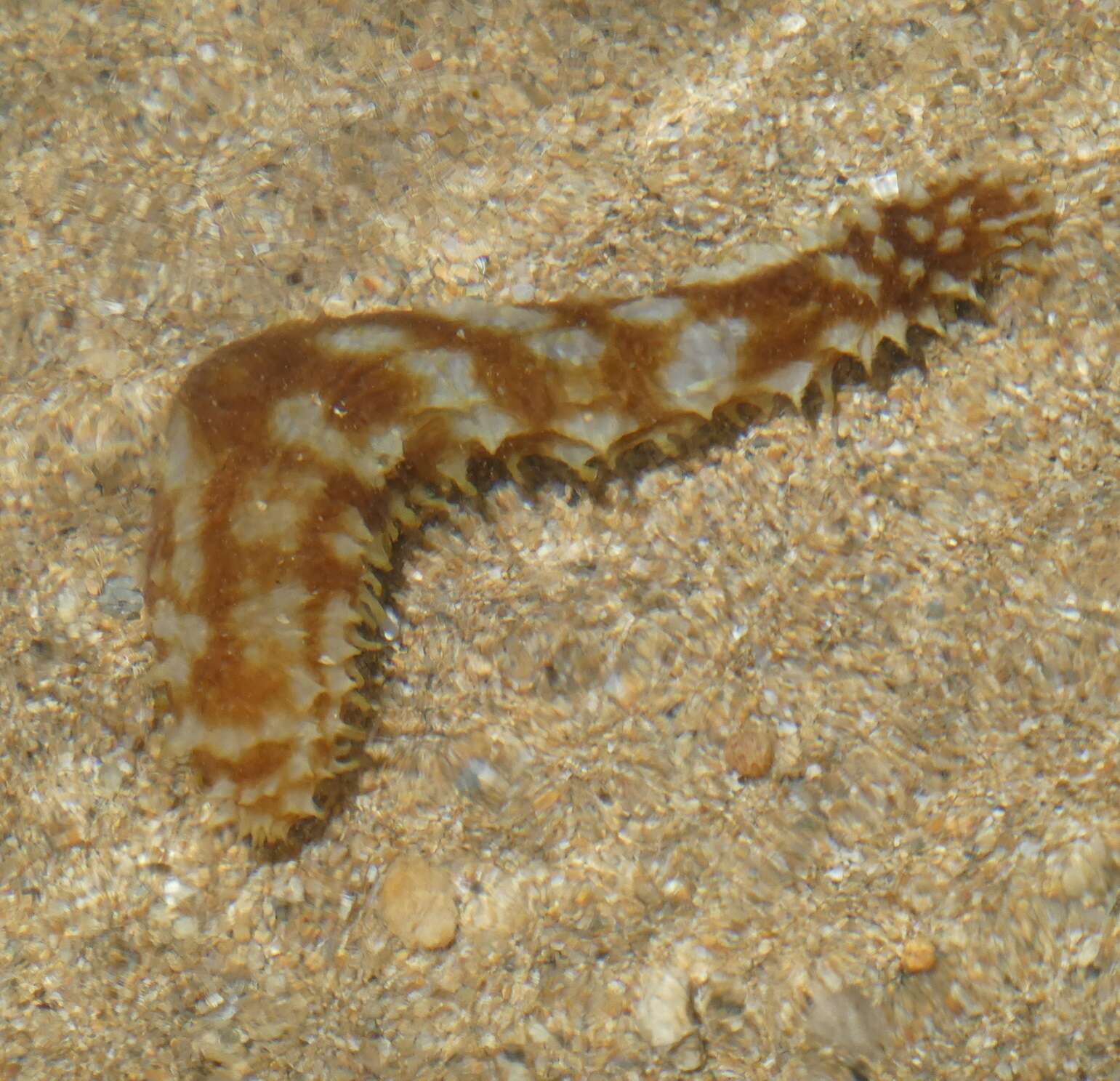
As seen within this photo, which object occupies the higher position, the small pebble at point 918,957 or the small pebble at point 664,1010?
the small pebble at point 918,957

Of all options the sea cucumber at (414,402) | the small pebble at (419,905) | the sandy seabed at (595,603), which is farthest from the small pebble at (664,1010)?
the sea cucumber at (414,402)

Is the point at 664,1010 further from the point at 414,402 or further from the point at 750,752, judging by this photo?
the point at 414,402

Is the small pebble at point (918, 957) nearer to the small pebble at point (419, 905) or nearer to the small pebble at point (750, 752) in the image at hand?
the small pebble at point (750, 752)

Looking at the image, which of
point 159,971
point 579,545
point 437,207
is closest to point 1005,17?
point 437,207

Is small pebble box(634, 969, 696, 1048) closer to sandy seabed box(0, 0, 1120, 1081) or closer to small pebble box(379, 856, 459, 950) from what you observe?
sandy seabed box(0, 0, 1120, 1081)

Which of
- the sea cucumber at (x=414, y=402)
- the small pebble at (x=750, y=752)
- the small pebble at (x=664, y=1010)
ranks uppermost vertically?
the sea cucumber at (x=414, y=402)

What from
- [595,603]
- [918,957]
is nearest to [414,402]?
[595,603]

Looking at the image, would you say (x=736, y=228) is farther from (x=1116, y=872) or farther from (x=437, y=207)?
(x=1116, y=872)

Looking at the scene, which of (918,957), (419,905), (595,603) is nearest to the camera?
(918,957)
